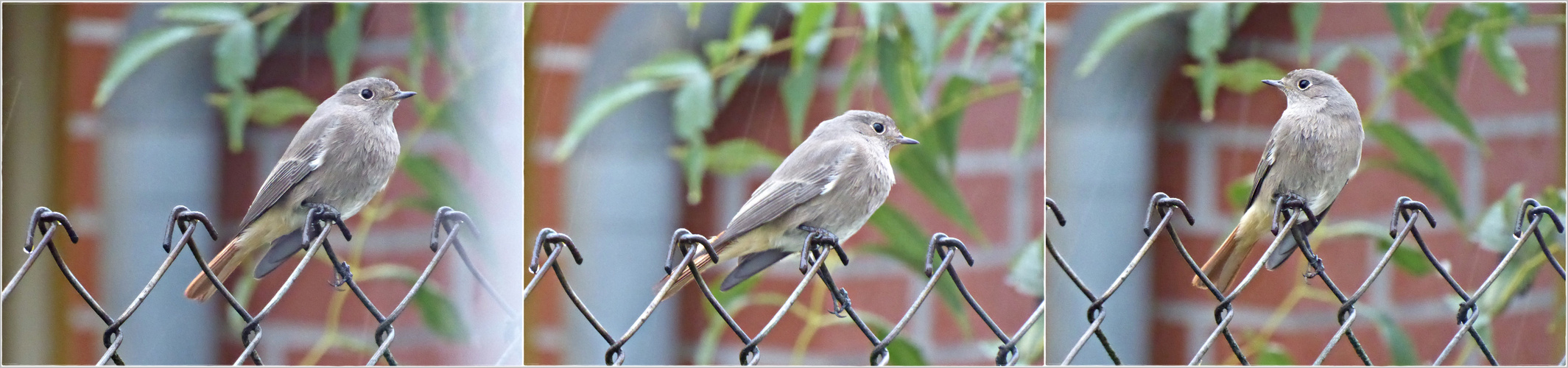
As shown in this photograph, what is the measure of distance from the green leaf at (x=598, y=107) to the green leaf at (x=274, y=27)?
0.58 meters

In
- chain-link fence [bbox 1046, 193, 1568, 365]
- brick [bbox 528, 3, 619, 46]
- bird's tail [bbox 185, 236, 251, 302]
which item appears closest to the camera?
chain-link fence [bbox 1046, 193, 1568, 365]

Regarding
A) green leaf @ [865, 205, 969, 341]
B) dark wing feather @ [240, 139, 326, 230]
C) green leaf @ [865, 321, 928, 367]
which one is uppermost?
dark wing feather @ [240, 139, 326, 230]

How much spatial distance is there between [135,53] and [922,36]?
1.59 meters

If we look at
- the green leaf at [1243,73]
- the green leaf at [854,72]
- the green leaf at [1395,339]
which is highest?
the green leaf at [854,72]

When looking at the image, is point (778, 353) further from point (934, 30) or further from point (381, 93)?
point (381, 93)

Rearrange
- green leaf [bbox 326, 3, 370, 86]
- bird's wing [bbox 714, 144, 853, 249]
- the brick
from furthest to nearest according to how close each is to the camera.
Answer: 1. the brick
2. green leaf [bbox 326, 3, 370, 86]
3. bird's wing [bbox 714, 144, 853, 249]

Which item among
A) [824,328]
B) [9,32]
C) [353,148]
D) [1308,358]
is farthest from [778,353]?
[9,32]

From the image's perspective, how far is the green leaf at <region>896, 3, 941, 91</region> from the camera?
2586 mm

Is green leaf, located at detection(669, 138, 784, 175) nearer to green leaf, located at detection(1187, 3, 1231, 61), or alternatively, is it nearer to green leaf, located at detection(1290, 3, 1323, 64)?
green leaf, located at detection(1187, 3, 1231, 61)

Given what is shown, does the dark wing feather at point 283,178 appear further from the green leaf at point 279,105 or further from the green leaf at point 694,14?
the green leaf at point 694,14

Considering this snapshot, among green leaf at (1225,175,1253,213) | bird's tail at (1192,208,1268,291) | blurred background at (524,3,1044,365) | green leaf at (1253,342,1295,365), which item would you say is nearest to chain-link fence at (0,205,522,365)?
blurred background at (524,3,1044,365)

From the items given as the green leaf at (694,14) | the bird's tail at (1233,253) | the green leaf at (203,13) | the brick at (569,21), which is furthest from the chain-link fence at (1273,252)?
the green leaf at (203,13)

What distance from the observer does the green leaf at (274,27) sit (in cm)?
241

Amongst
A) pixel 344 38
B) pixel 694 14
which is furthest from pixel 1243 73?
pixel 344 38
